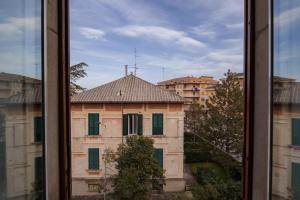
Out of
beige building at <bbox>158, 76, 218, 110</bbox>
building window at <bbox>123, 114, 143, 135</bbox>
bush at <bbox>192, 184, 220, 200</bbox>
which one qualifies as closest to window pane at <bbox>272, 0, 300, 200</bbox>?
bush at <bbox>192, 184, 220, 200</bbox>

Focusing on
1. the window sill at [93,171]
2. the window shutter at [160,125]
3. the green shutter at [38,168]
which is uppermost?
the green shutter at [38,168]

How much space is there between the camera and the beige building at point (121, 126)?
6727mm

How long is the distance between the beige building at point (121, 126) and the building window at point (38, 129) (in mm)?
5638

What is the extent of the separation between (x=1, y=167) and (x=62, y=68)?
477 millimetres

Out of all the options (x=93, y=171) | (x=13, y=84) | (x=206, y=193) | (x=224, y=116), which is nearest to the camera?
(x=13, y=84)

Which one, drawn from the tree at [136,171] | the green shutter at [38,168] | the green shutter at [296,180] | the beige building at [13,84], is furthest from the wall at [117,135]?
the green shutter at [296,180]

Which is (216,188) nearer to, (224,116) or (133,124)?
(224,116)

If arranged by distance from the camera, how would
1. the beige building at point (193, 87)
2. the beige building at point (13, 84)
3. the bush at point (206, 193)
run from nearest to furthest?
1. the beige building at point (13, 84)
2. the bush at point (206, 193)
3. the beige building at point (193, 87)

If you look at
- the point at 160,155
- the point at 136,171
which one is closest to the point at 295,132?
the point at 136,171

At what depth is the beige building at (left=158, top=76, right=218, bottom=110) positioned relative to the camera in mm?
7928

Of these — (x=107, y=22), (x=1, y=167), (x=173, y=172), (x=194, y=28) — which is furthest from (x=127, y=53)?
(x=1, y=167)

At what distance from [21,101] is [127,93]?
6.09 m

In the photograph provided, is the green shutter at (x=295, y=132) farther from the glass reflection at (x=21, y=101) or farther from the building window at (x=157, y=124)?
the building window at (x=157, y=124)

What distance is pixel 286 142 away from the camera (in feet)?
2.97
